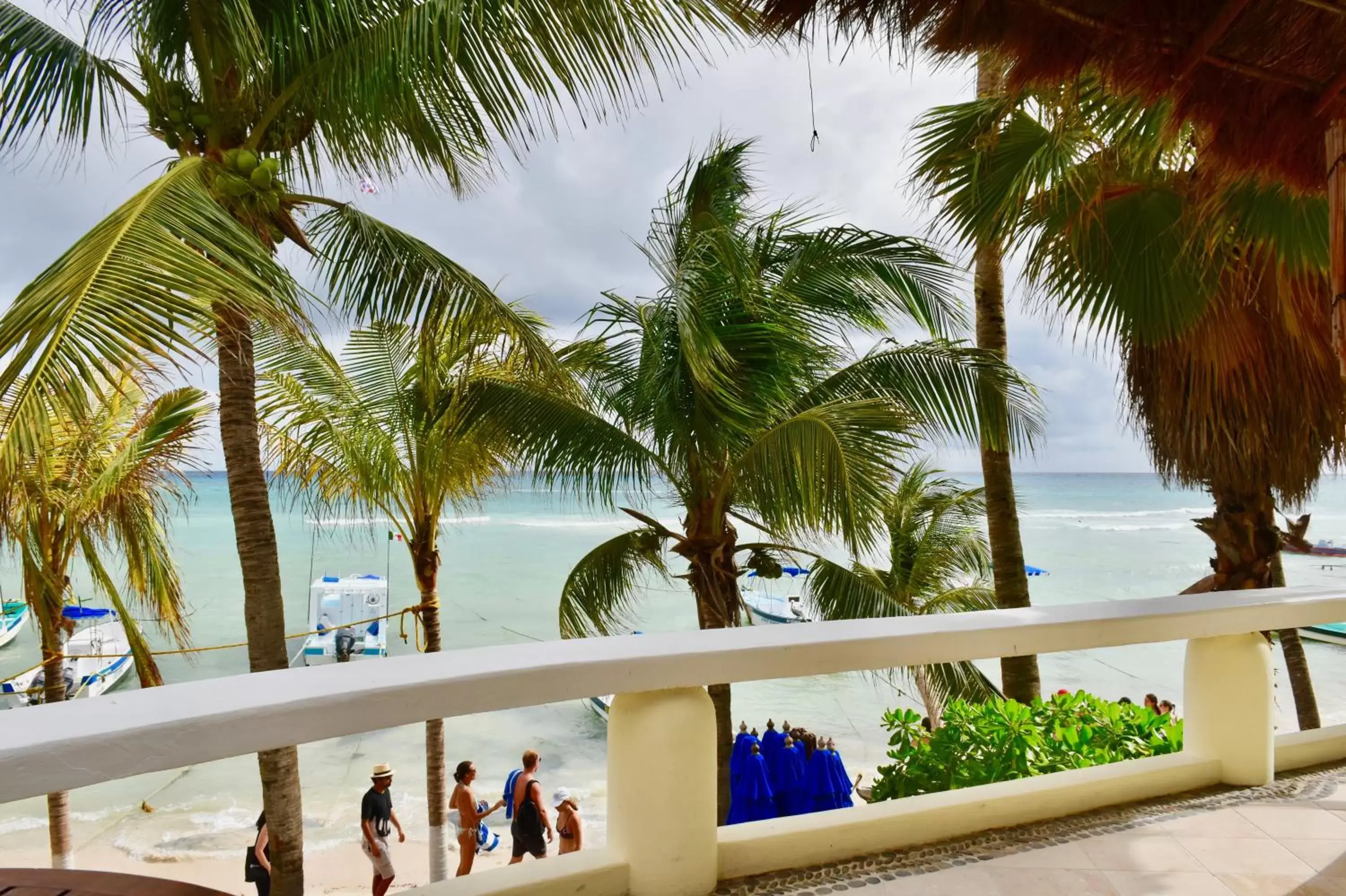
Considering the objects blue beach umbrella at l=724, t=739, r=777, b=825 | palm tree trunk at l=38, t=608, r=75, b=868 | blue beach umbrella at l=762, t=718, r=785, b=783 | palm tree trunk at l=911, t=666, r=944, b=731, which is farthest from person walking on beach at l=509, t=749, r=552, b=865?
palm tree trunk at l=38, t=608, r=75, b=868

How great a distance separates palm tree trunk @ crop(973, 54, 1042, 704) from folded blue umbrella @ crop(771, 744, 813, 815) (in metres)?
2.37

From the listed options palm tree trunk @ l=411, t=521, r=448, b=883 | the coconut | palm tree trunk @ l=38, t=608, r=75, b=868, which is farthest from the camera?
palm tree trunk @ l=411, t=521, r=448, b=883

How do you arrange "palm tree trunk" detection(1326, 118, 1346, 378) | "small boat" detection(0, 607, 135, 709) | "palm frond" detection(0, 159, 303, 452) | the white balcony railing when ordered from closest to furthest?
the white balcony railing < "palm tree trunk" detection(1326, 118, 1346, 378) < "palm frond" detection(0, 159, 303, 452) < "small boat" detection(0, 607, 135, 709)

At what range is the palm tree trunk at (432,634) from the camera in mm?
10906

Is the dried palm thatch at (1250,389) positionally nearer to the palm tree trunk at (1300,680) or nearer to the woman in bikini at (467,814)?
the palm tree trunk at (1300,680)

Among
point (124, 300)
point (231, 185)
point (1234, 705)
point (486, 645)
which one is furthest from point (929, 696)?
point (124, 300)

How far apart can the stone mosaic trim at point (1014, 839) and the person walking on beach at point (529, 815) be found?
4.56 m

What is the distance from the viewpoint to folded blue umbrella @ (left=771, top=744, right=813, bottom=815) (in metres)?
8.57

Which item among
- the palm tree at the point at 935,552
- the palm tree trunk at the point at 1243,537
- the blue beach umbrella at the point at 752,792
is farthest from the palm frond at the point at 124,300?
the palm tree at the point at 935,552

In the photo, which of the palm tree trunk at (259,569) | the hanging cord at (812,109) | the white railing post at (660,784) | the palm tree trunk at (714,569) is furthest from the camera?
the palm tree trunk at (714,569)

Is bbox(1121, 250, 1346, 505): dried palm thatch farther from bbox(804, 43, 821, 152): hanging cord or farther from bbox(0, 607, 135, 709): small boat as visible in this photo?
bbox(0, 607, 135, 709): small boat

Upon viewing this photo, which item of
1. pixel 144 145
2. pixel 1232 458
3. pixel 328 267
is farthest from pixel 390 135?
pixel 1232 458

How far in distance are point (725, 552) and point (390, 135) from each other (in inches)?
189

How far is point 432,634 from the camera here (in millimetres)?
10891
